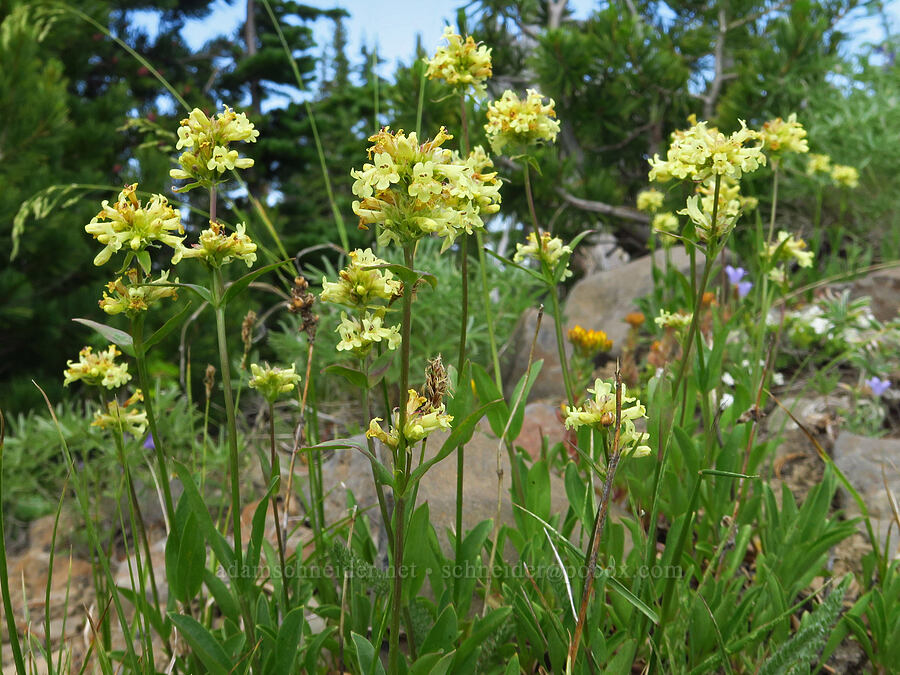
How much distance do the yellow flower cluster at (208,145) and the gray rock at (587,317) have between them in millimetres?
2796

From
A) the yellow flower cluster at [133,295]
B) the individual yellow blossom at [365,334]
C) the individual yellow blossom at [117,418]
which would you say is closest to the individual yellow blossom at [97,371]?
the individual yellow blossom at [117,418]

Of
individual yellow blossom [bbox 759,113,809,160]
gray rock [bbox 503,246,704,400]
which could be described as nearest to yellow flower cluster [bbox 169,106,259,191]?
individual yellow blossom [bbox 759,113,809,160]

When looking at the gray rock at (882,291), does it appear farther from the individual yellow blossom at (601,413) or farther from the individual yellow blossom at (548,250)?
the individual yellow blossom at (601,413)

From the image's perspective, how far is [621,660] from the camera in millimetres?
1237

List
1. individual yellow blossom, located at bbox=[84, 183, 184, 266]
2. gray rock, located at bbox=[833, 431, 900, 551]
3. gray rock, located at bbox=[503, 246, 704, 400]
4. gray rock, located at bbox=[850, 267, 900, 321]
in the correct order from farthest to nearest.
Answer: gray rock, located at bbox=[850, 267, 900, 321], gray rock, located at bbox=[503, 246, 704, 400], gray rock, located at bbox=[833, 431, 900, 551], individual yellow blossom, located at bbox=[84, 183, 184, 266]

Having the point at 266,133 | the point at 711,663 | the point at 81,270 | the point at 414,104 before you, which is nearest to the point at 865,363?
the point at 711,663

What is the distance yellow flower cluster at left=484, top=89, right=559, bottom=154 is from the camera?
1.63m

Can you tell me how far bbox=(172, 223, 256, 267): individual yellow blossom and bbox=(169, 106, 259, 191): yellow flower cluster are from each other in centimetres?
10

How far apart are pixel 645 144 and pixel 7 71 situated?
5018 millimetres

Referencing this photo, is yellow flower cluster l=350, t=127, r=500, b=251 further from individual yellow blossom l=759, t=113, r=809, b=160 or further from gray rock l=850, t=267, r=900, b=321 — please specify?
gray rock l=850, t=267, r=900, b=321

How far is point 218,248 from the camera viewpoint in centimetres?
115

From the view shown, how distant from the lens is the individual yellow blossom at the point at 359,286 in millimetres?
1118

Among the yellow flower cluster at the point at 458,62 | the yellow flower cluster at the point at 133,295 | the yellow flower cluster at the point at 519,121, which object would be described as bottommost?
the yellow flower cluster at the point at 133,295

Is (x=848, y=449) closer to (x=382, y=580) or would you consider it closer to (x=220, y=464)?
(x=382, y=580)
